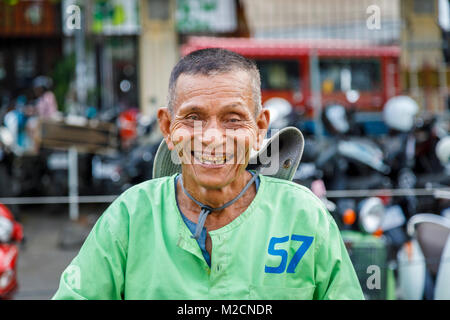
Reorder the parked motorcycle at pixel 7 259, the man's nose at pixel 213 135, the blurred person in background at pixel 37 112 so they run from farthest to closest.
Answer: the blurred person in background at pixel 37 112
the parked motorcycle at pixel 7 259
the man's nose at pixel 213 135

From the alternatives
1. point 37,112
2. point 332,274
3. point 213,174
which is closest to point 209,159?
point 213,174

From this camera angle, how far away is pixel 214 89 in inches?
44.3

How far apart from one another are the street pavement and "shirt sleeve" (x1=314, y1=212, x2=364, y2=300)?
9.02 ft

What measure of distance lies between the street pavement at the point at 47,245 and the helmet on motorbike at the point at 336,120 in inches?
101

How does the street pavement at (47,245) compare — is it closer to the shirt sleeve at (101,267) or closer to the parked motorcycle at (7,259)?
the parked motorcycle at (7,259)

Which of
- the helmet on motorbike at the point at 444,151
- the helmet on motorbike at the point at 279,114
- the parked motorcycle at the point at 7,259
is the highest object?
the helmet on motorbike at the point at 279,114

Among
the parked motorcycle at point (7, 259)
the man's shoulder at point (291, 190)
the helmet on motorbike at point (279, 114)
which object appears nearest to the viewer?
the man's shoulder at point (291, 190)

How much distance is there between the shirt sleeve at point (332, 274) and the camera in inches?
44.6

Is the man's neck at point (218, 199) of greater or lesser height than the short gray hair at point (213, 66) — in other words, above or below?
below

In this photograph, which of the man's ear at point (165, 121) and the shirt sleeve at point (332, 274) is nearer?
the shirt sleeve at point (332, 274)

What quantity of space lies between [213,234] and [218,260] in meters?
0.06

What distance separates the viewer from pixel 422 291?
2920mm

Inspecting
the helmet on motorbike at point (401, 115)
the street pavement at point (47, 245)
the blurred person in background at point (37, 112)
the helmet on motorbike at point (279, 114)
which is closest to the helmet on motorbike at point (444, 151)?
the helmet on motorbike at point (401, 115)

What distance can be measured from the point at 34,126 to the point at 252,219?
5.53m
